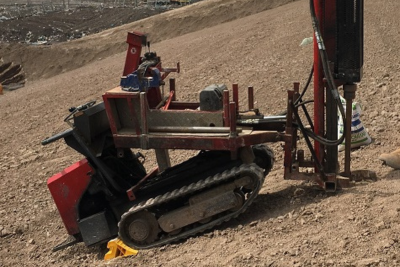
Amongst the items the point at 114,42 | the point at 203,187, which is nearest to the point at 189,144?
the point at 203,187

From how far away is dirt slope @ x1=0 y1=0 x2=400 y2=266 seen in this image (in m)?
4.84

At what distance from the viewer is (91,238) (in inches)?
254

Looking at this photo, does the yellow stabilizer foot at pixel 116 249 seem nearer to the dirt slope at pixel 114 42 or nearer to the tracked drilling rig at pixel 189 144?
the tracked drilling rig at pixel 189 144

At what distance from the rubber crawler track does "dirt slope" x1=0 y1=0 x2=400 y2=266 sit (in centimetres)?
9

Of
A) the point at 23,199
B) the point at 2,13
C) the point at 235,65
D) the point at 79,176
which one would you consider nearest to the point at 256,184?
the point at 79,176

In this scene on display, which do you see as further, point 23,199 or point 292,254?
point 23,199

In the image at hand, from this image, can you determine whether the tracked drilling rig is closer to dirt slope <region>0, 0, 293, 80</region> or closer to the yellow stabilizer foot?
the yellow stabilizer foot

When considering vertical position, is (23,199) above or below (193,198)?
below

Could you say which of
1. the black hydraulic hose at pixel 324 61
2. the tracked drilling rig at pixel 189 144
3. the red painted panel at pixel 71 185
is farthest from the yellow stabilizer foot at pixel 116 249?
the black hydraulic hose at pixel 324 61

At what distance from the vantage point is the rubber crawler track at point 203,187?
5.69 meters

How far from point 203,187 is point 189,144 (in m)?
0.42

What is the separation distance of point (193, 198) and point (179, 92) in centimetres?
702

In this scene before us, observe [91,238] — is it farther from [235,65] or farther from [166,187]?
[235,65]

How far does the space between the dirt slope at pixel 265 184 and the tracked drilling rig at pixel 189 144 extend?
0.27m
